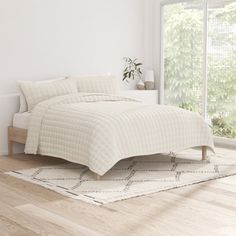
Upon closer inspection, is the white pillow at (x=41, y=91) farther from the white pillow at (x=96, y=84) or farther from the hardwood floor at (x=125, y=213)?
the hardwood floor at (x=125, y=213)

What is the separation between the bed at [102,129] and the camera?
444 centimetres

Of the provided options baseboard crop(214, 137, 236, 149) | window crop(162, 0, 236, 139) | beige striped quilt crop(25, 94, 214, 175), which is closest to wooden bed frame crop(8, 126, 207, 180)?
beige striped quilt crop(25, 94, 214, 175)

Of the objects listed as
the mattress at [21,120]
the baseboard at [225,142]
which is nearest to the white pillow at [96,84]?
the mattress at [21,120]

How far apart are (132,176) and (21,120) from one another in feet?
5.05

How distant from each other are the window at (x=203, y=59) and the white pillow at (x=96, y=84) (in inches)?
44.6

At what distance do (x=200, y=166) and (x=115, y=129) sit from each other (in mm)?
982

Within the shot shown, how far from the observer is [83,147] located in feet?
14.9

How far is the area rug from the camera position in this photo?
4047mm

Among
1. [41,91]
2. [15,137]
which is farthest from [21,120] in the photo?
[41,91]

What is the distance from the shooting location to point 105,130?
4.43 meters

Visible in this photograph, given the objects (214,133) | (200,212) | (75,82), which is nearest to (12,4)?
(75,82)

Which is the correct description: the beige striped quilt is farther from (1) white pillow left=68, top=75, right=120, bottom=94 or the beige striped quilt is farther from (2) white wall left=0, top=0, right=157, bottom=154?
(2) white wall left=0, top=0, right=157, bottom=154

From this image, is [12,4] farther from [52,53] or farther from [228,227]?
[228,227]

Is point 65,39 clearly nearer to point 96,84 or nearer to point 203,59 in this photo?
point 96,84
